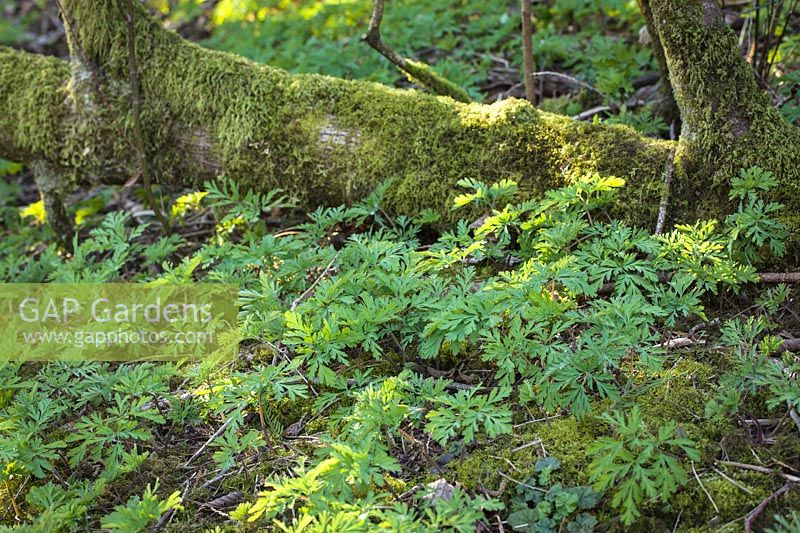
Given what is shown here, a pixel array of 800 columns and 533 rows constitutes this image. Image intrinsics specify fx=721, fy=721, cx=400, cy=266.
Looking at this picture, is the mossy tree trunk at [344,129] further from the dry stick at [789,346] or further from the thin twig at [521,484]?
the thin twig at [521,484]

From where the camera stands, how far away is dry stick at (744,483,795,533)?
2266 millimetres

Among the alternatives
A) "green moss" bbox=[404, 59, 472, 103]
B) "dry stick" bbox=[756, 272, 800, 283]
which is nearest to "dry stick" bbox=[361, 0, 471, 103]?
"green moss" bbox=[404, 59, 472, 103]

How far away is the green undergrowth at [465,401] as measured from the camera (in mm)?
2385

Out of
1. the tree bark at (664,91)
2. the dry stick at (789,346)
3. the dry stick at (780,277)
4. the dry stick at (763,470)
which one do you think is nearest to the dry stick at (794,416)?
the dry stick at (763,470)

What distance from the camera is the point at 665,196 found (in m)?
3.50

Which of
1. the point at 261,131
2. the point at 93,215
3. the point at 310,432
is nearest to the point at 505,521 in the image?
the point at 310,432

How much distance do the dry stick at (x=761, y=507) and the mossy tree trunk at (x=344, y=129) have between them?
58.6 inches

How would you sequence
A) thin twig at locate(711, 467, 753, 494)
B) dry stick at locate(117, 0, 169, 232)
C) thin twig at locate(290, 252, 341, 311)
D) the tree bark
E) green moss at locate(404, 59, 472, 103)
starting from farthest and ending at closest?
green moss at locate(404, 59, 472, 103) < dry stick at locate(117, 0, 169, 232) < the tree bark < thin twig at locate(290, 252, 341, 311) < thin twig at locate(711, 467, 753, 494)

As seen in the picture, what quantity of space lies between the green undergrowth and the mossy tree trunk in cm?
24

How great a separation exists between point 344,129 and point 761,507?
9.50 ft

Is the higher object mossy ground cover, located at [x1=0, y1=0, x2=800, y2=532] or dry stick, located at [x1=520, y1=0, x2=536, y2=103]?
dry stick, located at [x1=520, y1=0, x2=536, y2=103]

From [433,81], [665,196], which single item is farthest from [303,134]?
[665,196]

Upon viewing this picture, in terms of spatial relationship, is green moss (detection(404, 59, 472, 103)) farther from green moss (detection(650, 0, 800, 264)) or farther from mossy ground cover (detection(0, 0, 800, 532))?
green moss (detection(650, 0, 800, 264))

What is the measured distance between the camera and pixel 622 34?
5.89 m
